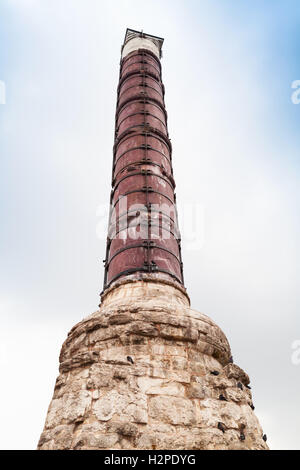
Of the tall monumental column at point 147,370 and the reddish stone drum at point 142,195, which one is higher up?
A: the reddish stone drum at point 142,195

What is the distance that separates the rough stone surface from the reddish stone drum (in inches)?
38.3

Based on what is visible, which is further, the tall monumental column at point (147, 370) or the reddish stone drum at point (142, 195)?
the reddish stone drum at point (142, 195)

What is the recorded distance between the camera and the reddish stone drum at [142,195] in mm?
5043

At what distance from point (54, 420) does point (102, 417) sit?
50cm

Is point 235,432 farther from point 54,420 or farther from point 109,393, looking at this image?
point 54,420


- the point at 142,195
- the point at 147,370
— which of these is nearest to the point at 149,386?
the point at 147,370

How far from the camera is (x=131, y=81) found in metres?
8.48

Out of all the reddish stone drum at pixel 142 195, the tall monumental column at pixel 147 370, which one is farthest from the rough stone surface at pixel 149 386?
the reddish stone drum at pixel 142 195

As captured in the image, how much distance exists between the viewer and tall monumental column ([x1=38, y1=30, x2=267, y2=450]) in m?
2.92

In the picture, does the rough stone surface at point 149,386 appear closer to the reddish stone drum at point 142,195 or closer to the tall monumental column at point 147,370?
the tall monumental column at point 147,370

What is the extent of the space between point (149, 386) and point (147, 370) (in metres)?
0.15

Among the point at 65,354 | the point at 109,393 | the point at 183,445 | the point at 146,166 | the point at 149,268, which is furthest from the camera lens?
the point at 146,166

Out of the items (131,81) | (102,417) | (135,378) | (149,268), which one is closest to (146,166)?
(149,268)
